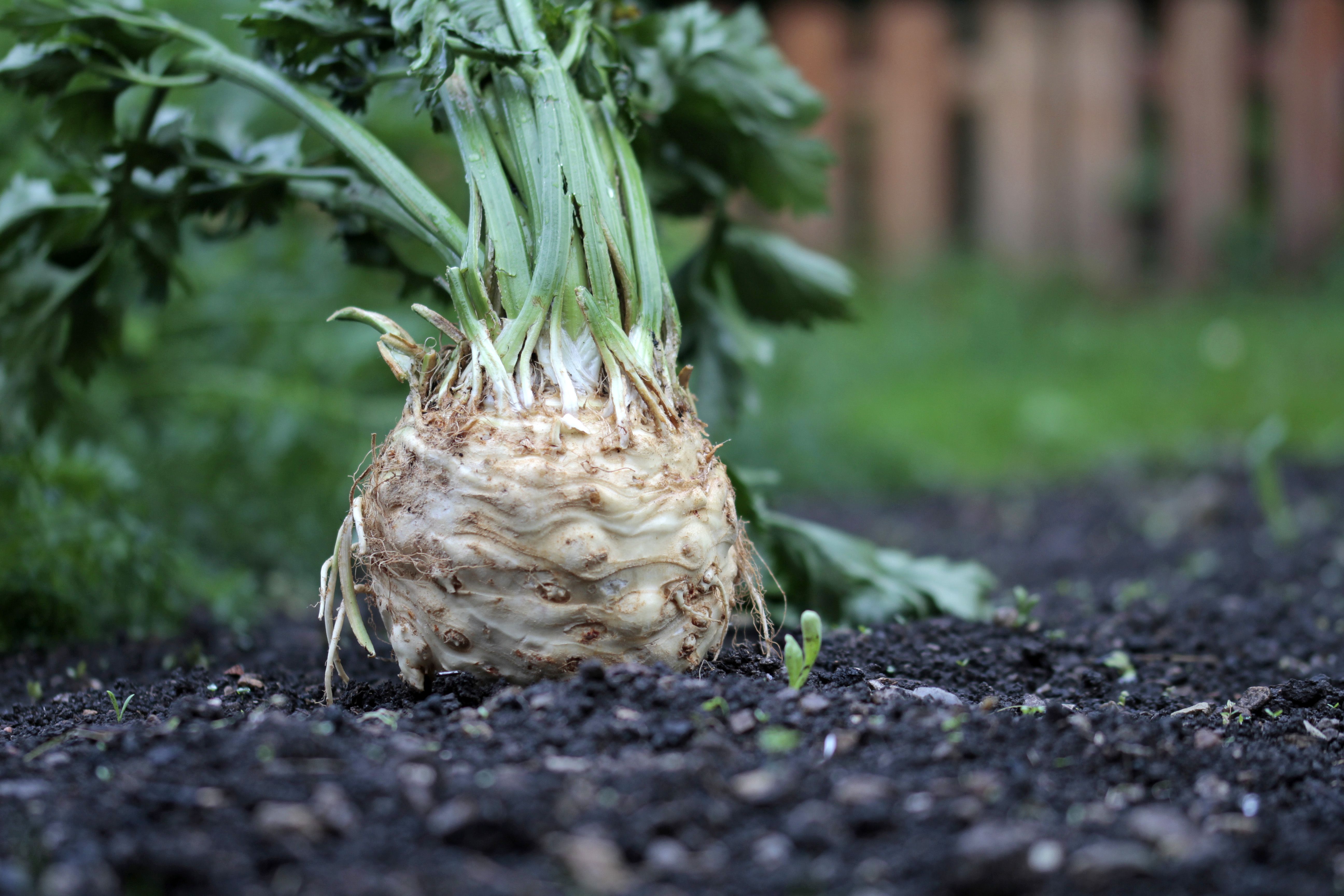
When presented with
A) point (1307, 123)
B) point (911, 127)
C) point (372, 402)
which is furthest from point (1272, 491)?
point (911, 127)

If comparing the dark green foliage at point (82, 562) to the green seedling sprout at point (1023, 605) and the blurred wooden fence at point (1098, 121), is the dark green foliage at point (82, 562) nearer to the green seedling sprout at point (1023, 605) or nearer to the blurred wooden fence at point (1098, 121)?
the green seedling sprout at point (1023, 605)

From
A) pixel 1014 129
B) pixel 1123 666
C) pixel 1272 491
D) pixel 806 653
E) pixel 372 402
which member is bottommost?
pixel 1272 491

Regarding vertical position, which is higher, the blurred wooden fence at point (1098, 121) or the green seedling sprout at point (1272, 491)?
the blurred wooden fence at point (1098, 121)

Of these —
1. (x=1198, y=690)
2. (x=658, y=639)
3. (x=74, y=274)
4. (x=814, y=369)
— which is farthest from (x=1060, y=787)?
(x=814, y=369)

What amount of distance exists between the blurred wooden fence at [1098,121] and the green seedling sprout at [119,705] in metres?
7.56

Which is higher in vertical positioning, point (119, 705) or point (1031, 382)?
point (119, 705)

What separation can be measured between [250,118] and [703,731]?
3974mm

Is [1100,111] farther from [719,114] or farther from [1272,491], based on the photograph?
[719,114]

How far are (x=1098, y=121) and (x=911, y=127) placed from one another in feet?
4.24

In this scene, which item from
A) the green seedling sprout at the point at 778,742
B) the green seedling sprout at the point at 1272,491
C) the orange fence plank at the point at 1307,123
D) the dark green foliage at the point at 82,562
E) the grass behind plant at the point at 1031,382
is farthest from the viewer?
the orange fence plank at the point at 1307,123

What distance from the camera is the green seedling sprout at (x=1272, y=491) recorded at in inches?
159

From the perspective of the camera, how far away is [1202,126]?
827cm

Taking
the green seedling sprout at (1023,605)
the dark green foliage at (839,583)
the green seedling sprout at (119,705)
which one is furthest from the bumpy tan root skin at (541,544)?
the green seedling sprout at (1023,605)

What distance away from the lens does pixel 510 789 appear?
1428 millimetres
